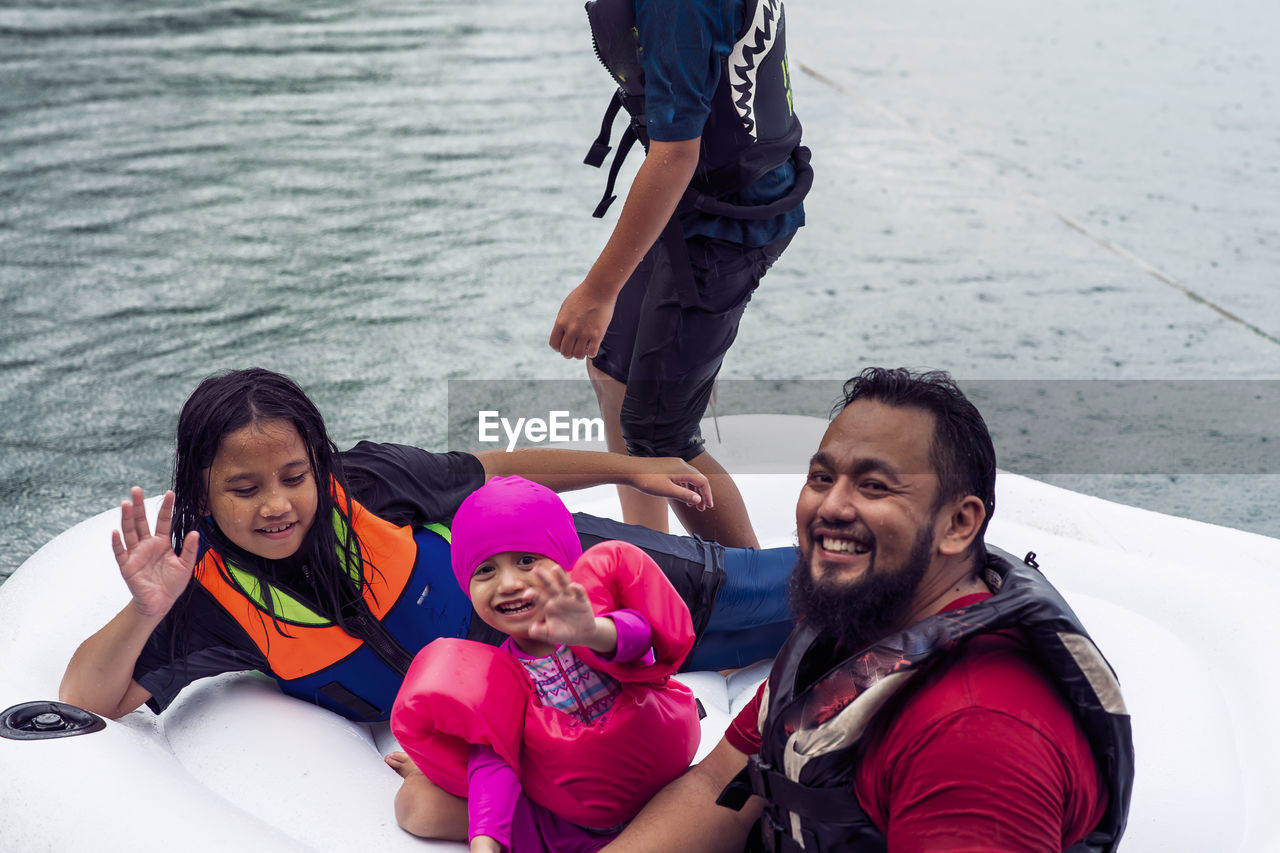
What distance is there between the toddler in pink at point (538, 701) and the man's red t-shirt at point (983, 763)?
33cm

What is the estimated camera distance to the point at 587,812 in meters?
1.37

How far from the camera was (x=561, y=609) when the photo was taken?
1.19 metres

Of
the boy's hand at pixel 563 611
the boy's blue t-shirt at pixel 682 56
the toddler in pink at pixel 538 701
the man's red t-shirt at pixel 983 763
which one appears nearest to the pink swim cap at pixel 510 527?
the toddler in pink at pixel 538 701

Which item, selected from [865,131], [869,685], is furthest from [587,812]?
[865,131]

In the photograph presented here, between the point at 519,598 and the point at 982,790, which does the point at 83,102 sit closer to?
the point at 519,598

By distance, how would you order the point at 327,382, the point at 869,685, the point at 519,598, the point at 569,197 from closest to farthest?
1. the point at 869,685
2. the point at 519,598
3. the point at 327,382
4. the point at 569,197

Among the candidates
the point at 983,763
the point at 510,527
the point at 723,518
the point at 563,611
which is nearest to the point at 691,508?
the point at 723,518

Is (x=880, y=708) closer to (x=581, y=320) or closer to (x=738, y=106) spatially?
(x=581, y=320)

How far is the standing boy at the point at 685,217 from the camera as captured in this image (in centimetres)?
160

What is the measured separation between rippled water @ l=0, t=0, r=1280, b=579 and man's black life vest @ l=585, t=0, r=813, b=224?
156cm

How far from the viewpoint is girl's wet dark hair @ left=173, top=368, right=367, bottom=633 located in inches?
57.9

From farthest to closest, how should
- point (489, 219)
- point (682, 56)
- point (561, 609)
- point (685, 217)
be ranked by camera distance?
1. point (489, 219)
2. point (685, 217)
3. point (682, 56)
4. point (561, 609)

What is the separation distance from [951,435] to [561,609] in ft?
1.35

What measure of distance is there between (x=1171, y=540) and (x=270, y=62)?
17.7 ft
